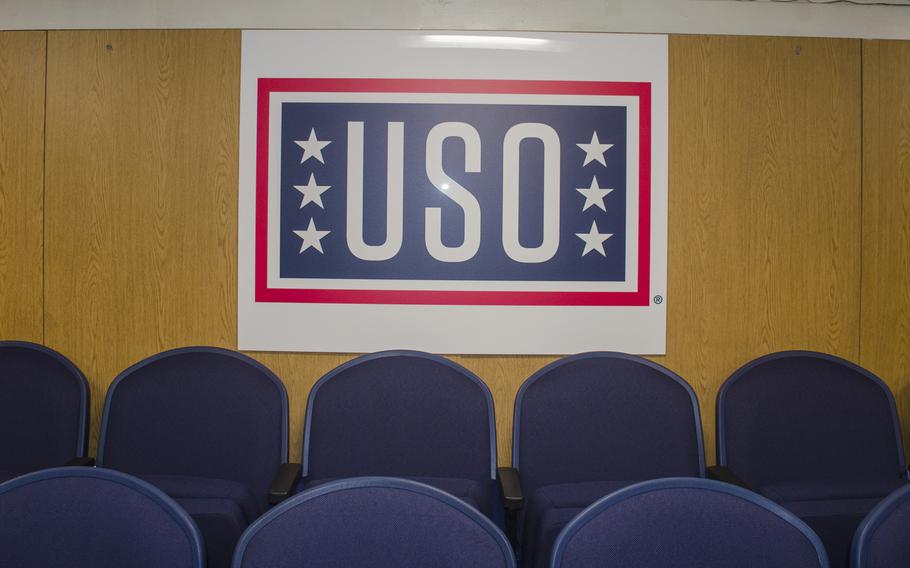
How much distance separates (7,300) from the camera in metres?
2.30

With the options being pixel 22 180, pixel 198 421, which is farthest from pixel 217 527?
pixel 22 180

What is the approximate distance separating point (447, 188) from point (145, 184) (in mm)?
1382

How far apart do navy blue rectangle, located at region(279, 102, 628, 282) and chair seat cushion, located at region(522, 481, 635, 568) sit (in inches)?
34.5

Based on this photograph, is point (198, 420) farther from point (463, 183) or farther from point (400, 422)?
point (463, 183)

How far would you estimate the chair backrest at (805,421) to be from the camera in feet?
6.61

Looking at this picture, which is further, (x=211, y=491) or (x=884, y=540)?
(x=211, y=491)

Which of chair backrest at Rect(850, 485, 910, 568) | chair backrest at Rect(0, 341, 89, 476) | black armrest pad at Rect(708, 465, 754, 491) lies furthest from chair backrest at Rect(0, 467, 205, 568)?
black armrest pad at Rect(708, 465, 754, 491)

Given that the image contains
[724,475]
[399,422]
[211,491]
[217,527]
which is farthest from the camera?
[399,422]

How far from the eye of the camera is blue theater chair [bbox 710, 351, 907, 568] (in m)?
2.01

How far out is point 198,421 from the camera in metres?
2.01

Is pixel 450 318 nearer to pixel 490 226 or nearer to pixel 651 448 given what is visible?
pixel 490 226

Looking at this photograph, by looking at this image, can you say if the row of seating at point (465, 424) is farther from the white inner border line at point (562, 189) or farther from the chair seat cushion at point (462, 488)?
the white inner border line at point (562, 189)

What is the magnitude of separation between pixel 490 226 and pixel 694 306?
3.31ft

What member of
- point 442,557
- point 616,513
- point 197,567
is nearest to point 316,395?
point 197,567
